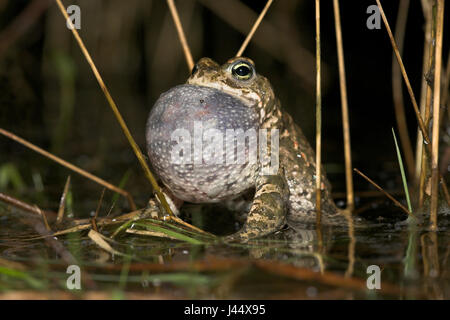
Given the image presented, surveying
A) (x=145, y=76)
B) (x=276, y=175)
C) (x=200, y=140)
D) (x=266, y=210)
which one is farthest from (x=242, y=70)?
(x=145, y=76)

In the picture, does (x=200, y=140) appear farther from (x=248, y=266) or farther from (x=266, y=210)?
(x=248, y=266)

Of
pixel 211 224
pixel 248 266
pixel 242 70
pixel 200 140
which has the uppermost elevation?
pixel 242 70

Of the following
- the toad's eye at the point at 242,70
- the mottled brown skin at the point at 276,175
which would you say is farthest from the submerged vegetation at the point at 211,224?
the toad's eye at the point at 242,70

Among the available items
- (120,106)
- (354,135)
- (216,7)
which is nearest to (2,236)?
(354,135)

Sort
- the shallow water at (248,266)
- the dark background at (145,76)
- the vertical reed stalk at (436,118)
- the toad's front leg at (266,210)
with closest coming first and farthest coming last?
the shallow water at (248,266), the vertical reed stalk at (436,118), the toad's front leg at (266,210), the dark background at (145,76)

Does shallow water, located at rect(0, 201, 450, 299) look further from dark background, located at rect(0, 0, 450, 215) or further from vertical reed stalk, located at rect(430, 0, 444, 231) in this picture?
dark background, located at rect(0, 0, 450, 215)

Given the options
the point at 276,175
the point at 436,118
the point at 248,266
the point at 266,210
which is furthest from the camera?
the point at 276,175

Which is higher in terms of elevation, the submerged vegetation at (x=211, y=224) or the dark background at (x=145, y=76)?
the dark background at (x=145, y=76)

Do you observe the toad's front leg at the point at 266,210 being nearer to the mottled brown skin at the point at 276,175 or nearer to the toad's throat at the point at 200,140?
the mottled brown skin at the point at 276,175
